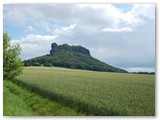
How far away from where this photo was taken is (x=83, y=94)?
814 cm

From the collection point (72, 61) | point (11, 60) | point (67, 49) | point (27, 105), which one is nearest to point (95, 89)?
point (72, 61)

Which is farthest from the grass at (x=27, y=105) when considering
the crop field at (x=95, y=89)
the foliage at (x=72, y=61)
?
the foliage at (x=72, y=61)

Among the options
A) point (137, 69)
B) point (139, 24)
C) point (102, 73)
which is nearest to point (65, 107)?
point (102, 73)

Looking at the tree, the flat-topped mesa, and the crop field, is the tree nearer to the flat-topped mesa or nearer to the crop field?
the crop field

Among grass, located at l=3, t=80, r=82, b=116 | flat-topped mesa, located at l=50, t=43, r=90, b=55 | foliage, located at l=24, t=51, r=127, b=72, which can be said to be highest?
flat-topped mesa, located at l=50, t=43, r=90, b=55

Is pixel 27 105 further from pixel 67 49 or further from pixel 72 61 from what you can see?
pixel 67 49

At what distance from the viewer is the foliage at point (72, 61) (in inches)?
320

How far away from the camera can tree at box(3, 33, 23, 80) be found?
8086 mm

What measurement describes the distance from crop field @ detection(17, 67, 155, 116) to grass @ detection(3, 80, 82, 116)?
140mm

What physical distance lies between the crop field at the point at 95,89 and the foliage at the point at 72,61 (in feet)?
0.28

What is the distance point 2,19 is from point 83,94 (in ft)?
6.36

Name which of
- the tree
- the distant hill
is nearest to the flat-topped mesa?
the distant hill

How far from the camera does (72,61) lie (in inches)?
327

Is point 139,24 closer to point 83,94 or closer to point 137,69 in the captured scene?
point 137,69
